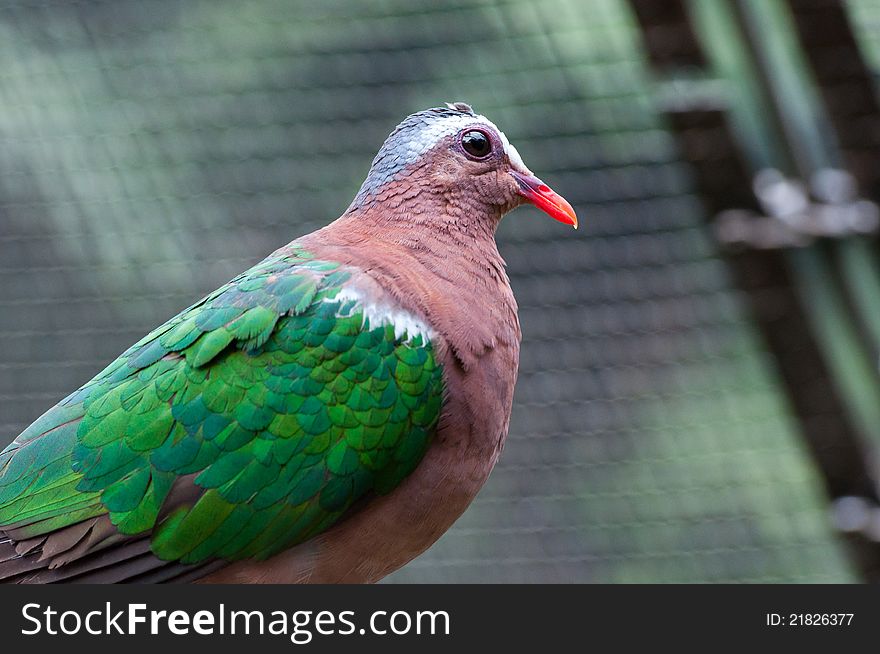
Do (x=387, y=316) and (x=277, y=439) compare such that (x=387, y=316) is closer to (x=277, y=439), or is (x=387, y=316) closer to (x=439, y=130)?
(x=277, y=439)

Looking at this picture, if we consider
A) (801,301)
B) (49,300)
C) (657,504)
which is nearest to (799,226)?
(801,301)

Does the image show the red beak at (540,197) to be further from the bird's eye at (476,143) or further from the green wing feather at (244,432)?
the green wing feather at (244,432)

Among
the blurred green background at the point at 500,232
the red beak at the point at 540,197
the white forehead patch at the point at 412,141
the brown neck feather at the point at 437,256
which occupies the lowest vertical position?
the brown neck feather at the point at 437,256

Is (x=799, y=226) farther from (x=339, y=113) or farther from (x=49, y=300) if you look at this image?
(x=49, y=300)

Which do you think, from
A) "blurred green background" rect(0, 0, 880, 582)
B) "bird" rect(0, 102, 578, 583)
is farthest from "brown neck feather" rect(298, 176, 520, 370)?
"blurred green background" rect(0, 0, 880, 582)

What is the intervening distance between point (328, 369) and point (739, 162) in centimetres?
169

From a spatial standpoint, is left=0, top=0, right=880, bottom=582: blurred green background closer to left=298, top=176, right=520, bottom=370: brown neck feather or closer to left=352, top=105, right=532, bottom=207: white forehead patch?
left=352, top=105, right=532, bottom=207: white forehead patch

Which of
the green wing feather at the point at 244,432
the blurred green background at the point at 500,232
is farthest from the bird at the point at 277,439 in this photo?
the blurred green background at the point at 500,232

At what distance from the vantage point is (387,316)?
1.96 meters

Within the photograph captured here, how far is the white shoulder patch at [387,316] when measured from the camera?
195 centimetres

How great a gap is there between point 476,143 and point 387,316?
1.52 ft

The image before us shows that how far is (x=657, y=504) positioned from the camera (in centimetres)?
439

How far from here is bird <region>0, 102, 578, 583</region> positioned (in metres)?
1.84

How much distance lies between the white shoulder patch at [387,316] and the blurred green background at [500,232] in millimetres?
1874
